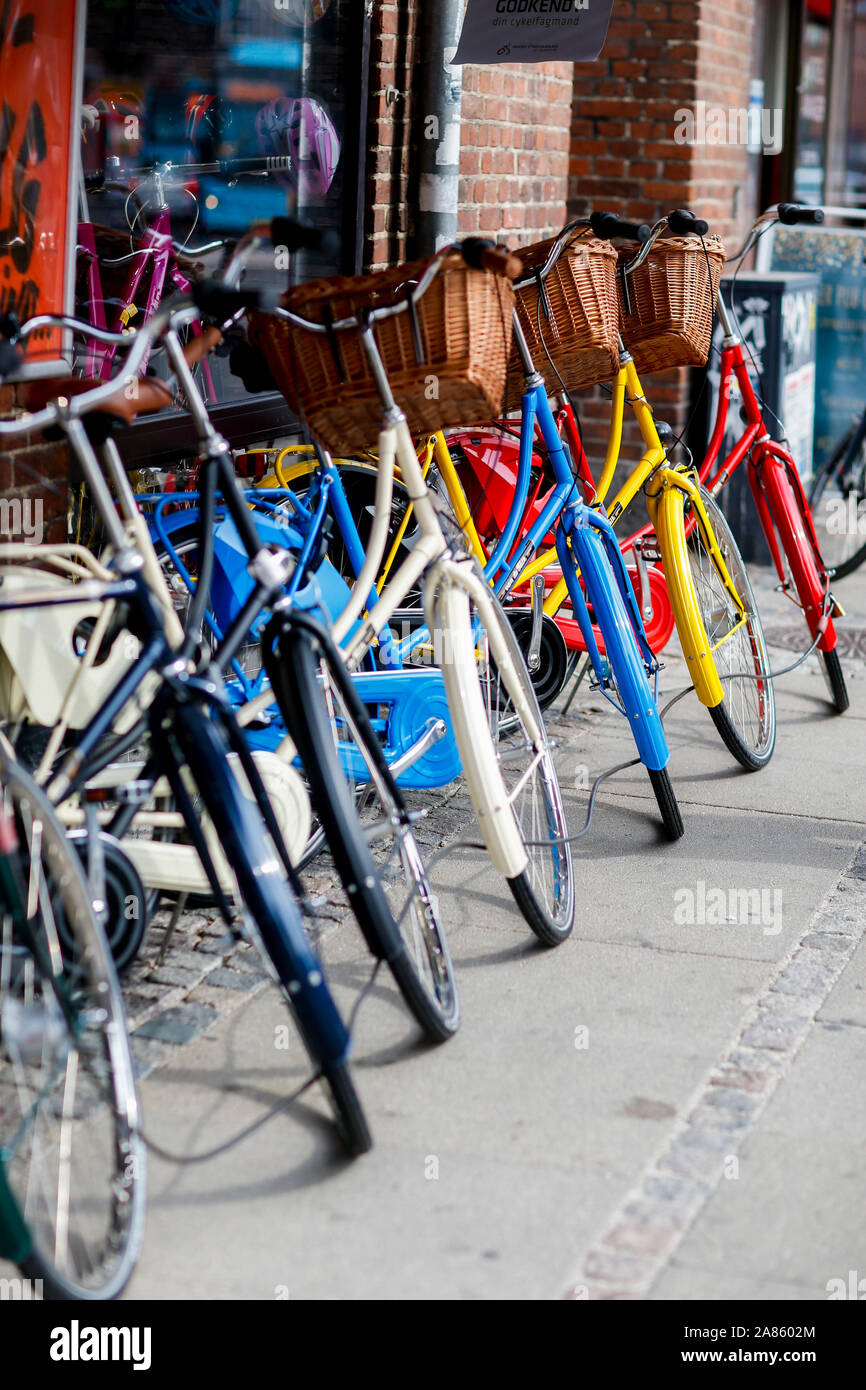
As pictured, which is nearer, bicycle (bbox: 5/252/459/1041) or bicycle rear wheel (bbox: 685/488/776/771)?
bicycle (bbox: 5/252/459/1041)

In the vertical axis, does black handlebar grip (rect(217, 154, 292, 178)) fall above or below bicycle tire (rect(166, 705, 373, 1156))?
above

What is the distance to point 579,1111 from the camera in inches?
125

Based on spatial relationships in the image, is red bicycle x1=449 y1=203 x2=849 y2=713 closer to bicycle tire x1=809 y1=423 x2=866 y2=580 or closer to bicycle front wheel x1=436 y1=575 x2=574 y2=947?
bicycle front wheel x1=436 y1=575 x2=574 y2=947

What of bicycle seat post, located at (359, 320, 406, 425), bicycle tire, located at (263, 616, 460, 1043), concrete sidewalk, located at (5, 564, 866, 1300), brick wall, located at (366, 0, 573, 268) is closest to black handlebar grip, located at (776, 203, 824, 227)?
brick wall, located at (366, 0, 573, 268)

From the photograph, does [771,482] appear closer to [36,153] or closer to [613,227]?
[613,227]

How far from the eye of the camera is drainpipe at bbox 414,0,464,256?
538 cm

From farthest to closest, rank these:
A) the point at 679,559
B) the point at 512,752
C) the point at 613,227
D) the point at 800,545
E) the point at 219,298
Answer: the point at 800,545 < the point at 679,559 < the point at 613,227 < the point at 512,752 < the point at 219,298

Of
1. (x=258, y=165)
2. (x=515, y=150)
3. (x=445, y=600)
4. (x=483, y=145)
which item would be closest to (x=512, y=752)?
(x=445, y=600)

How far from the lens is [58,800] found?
2928mm

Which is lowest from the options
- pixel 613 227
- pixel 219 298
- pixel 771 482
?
pixel 771 482

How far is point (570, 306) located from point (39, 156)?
1.41 meters

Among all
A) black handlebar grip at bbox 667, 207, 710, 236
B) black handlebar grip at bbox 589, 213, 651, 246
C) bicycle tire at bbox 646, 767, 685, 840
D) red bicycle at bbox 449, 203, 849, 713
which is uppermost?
black handlebar grip at bbox 667, 207, 710, 236

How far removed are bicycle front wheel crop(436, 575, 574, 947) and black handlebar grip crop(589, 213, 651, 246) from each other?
110 centimetres
